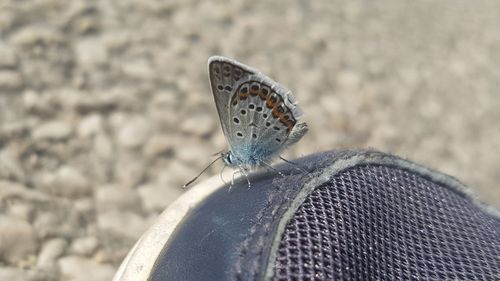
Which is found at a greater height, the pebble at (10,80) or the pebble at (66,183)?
the pebble at (10,80)

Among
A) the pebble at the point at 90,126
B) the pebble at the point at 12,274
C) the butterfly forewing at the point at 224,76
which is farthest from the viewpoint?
the pebble at the point at 90,126

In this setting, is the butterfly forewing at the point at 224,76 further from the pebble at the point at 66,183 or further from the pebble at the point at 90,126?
the pebble at the point at 90,126

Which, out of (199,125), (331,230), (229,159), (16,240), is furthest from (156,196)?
(331,230)

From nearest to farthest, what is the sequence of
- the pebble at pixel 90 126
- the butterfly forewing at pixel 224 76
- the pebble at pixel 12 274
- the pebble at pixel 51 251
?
the butterfly forewing at pixel 224 76, the pebble at pixel 12 274, the pebble at pixel 51 251, the pebble at pixel 90 126

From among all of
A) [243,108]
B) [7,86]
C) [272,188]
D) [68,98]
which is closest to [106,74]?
[68,98]

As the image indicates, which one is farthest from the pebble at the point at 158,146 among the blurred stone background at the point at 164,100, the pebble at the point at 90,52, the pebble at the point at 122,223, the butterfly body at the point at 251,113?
the butterfly body at the point at 251,113

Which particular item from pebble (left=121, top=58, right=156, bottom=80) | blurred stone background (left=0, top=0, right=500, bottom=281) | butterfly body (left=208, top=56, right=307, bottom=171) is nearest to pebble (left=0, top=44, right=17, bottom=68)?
blurred stone background (left=0, top=0, right=500, bottom=281)

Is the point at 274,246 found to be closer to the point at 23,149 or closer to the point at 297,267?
the point at 297,267
